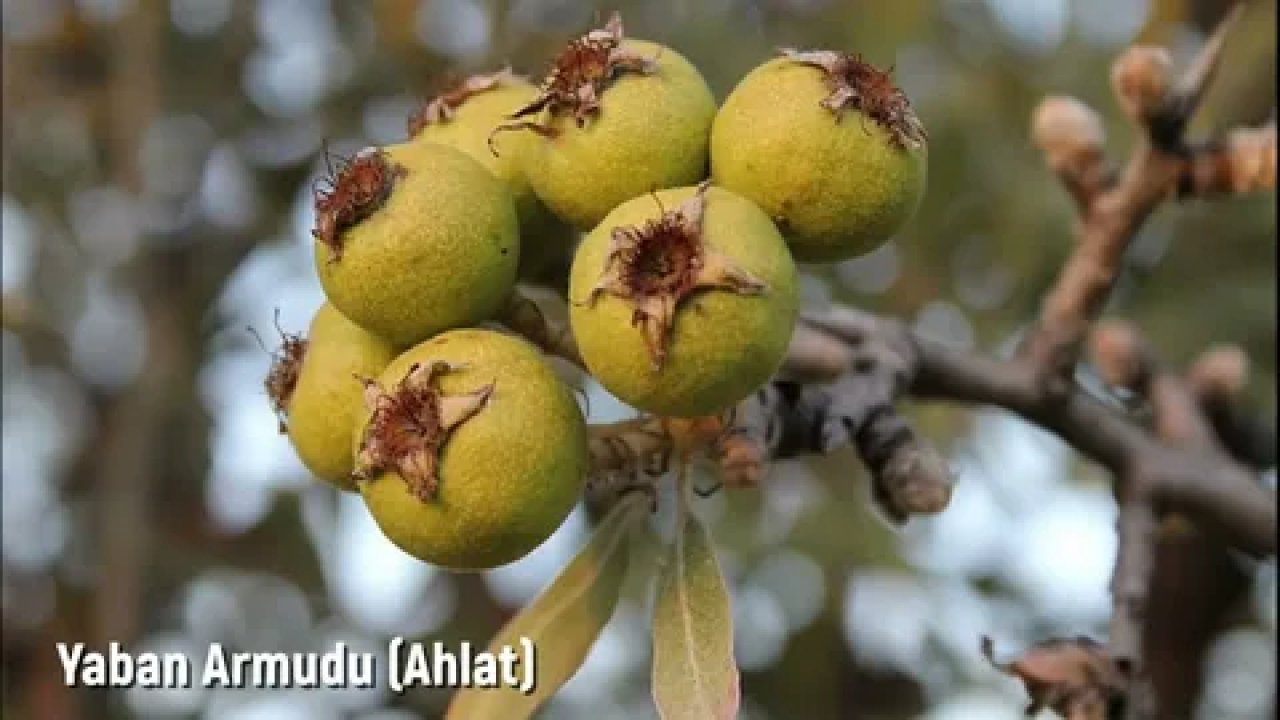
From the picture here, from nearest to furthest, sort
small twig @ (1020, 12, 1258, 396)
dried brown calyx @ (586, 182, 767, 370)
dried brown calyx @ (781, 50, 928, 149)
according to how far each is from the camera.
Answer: dried brown calyx @ (586, 182, 767, 370), dried brown calyx @ (781, 50, 928, 149), small twig @ (1020, 12, 1258, 396)

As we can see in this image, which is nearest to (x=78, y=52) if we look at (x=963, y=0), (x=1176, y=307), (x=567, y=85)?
(x=963, y=0)

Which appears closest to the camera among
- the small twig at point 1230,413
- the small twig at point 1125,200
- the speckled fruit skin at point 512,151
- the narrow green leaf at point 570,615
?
the speckled fruit skin at point 512,151

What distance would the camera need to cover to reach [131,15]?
339cm

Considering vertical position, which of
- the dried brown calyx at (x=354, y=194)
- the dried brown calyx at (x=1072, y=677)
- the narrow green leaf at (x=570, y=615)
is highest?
the dried brown calyx at (x=354, y=194)

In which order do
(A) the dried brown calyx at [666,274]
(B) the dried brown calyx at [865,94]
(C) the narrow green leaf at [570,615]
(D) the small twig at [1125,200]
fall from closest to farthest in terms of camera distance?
(A) the dried brown calyx at [666,274] < (B) the dried brown calyx at [865,94] < (C) the narrow green leaf at [570,615] < (D) the small twig at [1125,200]

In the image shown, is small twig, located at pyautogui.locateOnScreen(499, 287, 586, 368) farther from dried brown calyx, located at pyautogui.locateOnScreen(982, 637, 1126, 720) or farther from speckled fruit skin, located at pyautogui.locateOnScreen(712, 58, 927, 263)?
dried brown calyx, located at pyautogui.locateOnScreen(982, 637, 1126, 720)

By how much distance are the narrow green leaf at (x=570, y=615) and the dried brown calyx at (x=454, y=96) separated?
416mm

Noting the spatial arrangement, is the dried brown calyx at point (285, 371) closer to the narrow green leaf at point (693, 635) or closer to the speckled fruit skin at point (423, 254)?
the speckled fruit skin at point (423, 254)

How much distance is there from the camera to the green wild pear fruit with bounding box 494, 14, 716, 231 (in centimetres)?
140

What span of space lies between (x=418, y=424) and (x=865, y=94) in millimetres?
465

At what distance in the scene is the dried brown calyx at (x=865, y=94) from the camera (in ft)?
4.54

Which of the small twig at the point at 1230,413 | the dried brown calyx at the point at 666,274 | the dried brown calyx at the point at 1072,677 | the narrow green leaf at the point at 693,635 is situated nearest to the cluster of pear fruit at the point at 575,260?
the dried brown calyx at the point at 666,274

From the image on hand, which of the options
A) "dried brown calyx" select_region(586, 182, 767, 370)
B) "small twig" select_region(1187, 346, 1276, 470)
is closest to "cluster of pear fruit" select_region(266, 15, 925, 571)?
"dried brown calyx" select_region(586, 182, 767, 370)

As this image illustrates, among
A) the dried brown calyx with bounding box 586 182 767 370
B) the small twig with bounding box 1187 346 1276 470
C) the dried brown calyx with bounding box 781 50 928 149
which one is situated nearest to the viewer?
the dried brown calyx with bounding box 586 182 767 370
